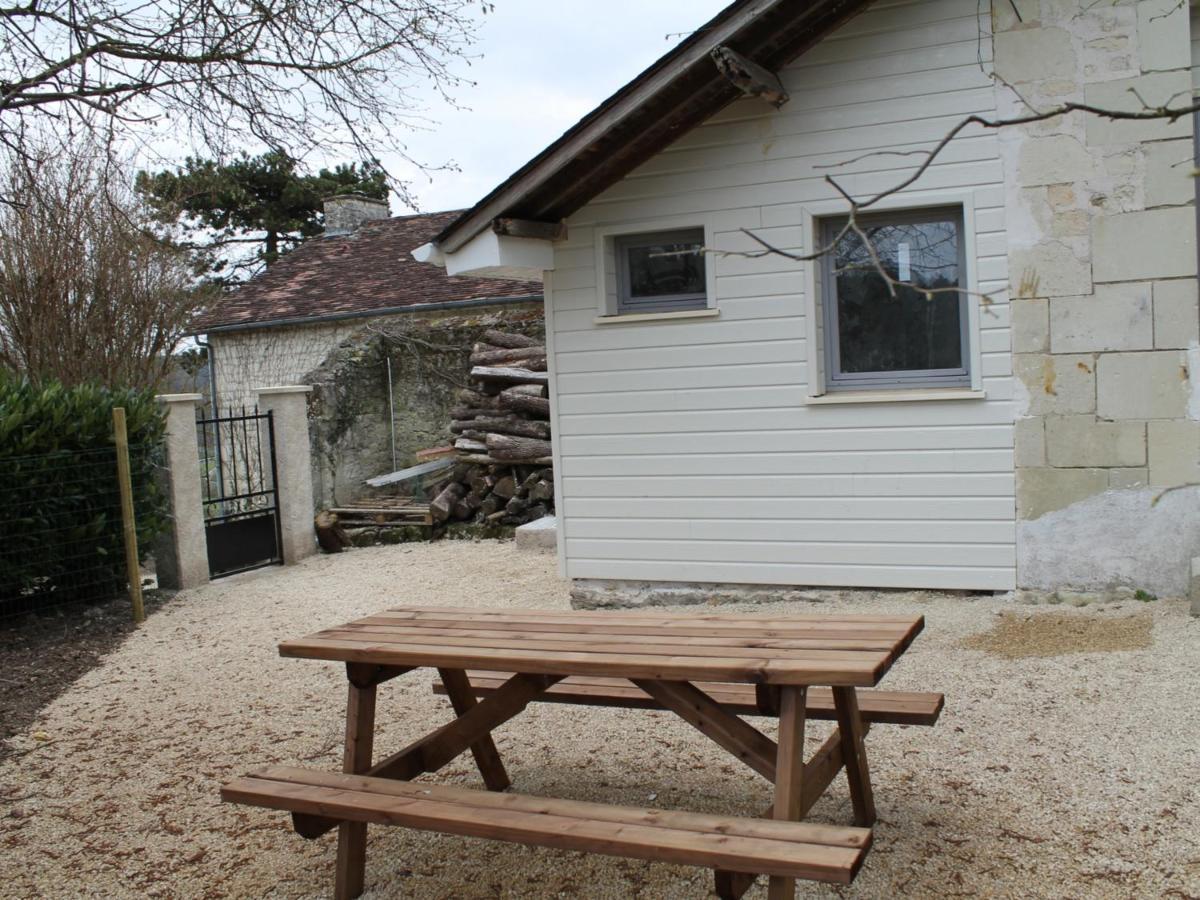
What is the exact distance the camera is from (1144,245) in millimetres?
6840

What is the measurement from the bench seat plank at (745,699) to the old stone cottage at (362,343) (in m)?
10.3

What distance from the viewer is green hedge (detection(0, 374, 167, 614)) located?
8.75m

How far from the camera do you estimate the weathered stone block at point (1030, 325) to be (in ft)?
23.1

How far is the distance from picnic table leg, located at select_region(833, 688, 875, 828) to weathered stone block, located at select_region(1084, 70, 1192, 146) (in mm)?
4562

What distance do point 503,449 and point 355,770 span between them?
351 inches

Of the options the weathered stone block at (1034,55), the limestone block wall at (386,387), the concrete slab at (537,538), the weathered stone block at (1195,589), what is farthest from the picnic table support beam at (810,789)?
the limestone block wall at (386,387)

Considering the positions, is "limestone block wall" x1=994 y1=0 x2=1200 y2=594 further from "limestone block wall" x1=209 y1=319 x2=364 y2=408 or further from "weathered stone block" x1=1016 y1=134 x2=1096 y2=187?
"limestone block wall" x1=209 y1=319 x2=364 y2=408

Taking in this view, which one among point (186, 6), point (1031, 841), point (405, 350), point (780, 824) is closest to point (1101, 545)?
point (1031, 841)

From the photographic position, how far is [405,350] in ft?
52.7

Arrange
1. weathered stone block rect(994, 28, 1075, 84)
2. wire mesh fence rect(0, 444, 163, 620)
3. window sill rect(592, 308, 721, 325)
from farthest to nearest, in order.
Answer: wire mesh fence rect(0, 444, 163, 620), window sill rect(592, 308, 721, 325), weathered stone block rect(994, 28, 1075, 84)

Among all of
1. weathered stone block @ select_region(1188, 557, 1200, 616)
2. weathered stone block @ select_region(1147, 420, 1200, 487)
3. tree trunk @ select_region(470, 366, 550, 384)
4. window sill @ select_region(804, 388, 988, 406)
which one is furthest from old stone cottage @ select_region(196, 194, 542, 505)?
weathered stone block @ select_region(1188, 557, 1200, 616)

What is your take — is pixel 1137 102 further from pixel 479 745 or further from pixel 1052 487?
pixel 479 745

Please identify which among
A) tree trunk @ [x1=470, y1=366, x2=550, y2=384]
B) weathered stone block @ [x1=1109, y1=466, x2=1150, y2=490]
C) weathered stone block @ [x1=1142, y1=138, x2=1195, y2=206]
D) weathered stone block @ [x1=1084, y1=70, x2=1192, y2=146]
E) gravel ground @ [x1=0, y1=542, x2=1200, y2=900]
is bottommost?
gravel ground @ [x1=0, y1=542, x2=1200, y2=900]

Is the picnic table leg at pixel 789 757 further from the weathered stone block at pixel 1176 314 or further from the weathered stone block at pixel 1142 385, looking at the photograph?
the weathered stone block at pixel 1176 314
